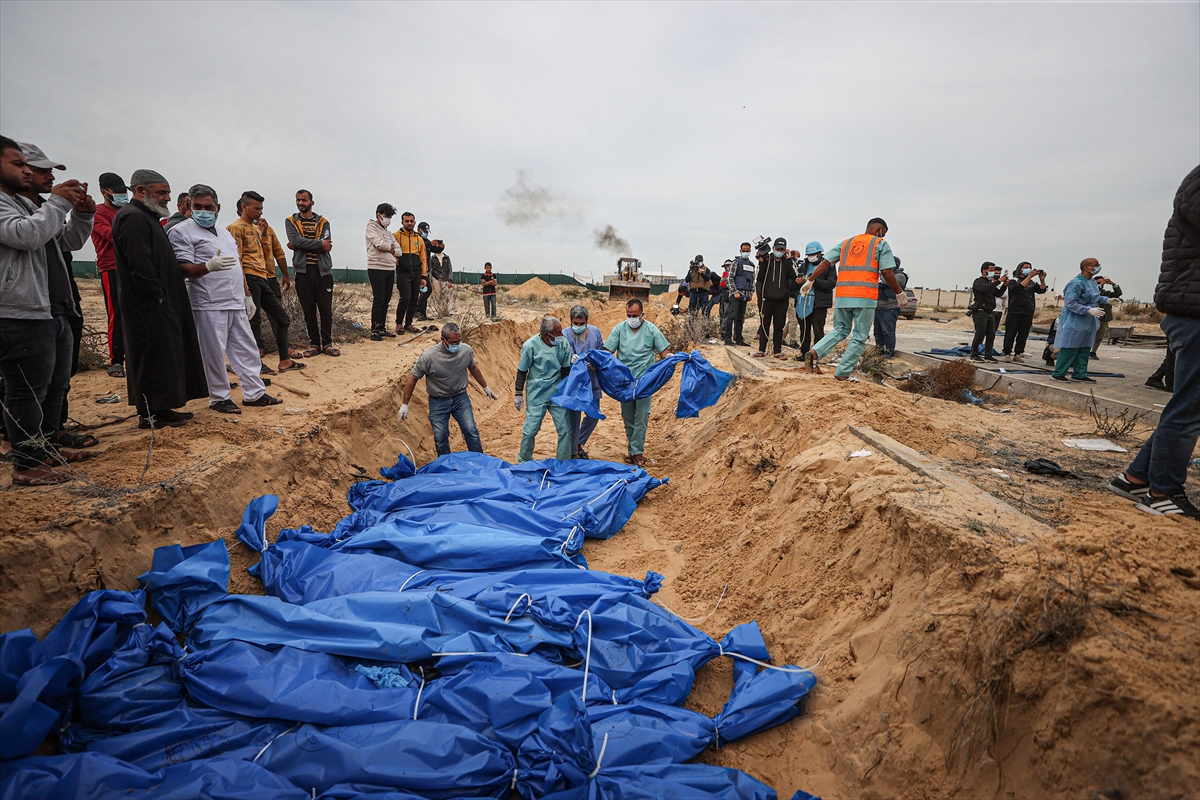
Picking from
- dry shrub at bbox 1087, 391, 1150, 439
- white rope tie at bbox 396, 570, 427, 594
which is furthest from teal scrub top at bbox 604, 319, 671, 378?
dry shrub at bbox 1087, 391, 1150, 439

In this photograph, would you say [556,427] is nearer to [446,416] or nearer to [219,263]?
[446,416]

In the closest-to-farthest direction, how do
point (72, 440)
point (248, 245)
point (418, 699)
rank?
point (418, 699) < point (72, 440) < point (248, 245)

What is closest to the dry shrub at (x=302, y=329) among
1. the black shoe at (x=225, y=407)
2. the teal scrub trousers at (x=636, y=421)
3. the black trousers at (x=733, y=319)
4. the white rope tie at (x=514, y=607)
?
→ the black shoe at (x=225, y=407)

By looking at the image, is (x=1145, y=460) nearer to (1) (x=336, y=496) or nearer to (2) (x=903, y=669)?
(2) (x=903, y=669)

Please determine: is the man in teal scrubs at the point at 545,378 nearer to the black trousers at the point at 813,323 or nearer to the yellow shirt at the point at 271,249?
the yellow shirt at the point at 271,249

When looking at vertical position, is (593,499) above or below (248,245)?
below

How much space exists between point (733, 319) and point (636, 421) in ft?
19.2

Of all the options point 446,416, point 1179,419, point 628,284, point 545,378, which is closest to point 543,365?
point 545,378

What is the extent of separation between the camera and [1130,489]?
321 centimetres

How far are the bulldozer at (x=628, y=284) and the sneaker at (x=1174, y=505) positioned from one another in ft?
68.3

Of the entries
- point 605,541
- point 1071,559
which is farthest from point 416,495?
point 1071,559

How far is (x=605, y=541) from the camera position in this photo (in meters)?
5.07

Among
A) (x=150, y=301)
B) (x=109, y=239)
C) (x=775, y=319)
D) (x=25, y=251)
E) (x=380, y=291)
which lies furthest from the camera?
(x=775, y=319)

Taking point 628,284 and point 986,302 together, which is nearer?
point 986,302
